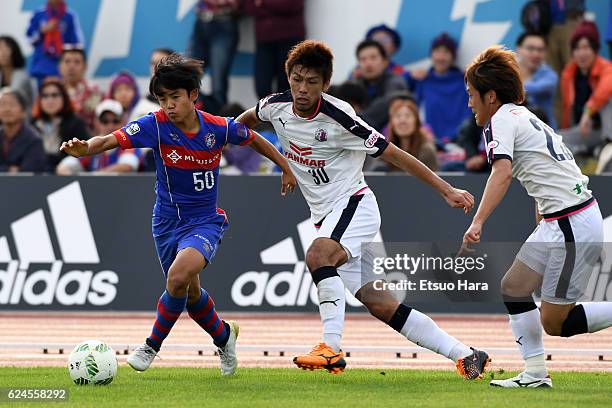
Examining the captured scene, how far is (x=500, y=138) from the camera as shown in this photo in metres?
7.97

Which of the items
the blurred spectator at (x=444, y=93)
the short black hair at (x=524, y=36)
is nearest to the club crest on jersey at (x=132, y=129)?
the short black hair at (x=524, y=36)

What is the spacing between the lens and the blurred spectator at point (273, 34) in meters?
16.9

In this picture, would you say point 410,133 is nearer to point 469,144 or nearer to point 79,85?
point 469,144

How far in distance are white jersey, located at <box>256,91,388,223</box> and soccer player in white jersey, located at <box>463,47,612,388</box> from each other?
0.95 m

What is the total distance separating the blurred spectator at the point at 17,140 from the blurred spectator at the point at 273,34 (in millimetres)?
3169

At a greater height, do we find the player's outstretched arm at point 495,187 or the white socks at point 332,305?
the player's outstretched arm at point 495,187

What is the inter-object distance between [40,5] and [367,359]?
34.2 ft

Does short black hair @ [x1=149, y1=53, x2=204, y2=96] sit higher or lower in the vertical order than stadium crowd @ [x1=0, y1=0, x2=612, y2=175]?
higher

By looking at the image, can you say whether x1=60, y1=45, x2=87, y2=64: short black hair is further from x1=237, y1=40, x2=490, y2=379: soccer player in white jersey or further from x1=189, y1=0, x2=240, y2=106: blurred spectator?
x1=237, y1=40, x2=490, y2=379: soccer player in white jersey

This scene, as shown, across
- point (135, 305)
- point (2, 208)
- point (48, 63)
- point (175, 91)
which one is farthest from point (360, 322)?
point (48, 63)

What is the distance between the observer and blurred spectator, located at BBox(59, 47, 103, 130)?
56.4ft

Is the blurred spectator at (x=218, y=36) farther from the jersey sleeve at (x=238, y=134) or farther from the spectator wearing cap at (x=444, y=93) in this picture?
the jersey sleeve at (x=238, y=134)

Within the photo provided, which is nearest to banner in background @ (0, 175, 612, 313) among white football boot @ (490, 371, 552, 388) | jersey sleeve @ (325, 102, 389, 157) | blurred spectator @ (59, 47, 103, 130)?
blurred spectator @ (59, 47, 103, 130)

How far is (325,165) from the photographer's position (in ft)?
29.7
